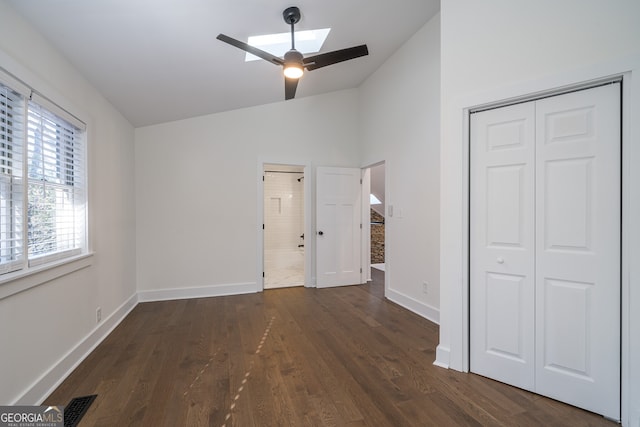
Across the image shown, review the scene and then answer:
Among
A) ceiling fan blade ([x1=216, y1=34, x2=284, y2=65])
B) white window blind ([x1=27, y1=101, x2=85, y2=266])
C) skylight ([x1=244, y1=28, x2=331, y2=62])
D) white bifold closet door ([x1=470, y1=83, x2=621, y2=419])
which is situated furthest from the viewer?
skylight ([x1=244, y1=28, x2=331, y2=62])

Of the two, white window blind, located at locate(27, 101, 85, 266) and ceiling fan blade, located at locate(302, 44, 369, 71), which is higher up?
ceiling fan blade, located at locate(302, 44, 369, 71)

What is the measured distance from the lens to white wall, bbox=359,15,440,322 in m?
3.28

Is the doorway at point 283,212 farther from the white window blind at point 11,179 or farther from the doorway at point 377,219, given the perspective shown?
the white window blind at point 11,179

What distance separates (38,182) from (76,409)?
1.55 m

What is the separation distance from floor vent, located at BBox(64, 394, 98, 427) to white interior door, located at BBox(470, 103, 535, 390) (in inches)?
108

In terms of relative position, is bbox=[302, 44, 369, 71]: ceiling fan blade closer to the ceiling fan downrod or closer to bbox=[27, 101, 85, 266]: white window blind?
the ceiling fan downrod

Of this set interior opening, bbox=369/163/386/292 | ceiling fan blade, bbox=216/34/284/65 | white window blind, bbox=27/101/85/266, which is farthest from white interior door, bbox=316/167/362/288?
white window blind, bbox=27/101/85/266

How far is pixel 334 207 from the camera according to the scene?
15.9 feet

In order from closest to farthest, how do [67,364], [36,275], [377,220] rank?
1. [36,275]
2. [67,364]
3. [377,220]

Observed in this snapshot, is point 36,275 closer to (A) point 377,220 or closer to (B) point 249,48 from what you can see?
(B) point 249,48

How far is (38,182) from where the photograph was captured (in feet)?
6.55

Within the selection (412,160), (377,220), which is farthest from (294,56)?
(377,220)

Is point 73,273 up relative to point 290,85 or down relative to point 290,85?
down

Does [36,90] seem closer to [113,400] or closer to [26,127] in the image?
[26,127]
